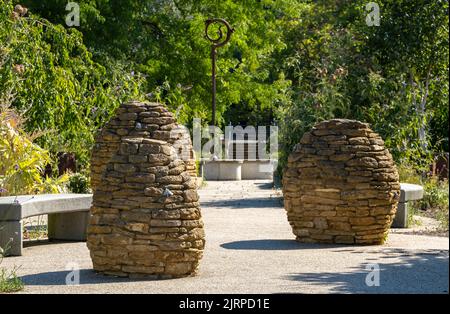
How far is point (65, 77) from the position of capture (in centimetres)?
1753

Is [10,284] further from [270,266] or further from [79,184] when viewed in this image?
[79,184]

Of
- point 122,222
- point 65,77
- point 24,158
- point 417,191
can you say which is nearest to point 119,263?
point 122,222

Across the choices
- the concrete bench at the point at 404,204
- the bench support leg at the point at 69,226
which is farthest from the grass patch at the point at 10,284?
the concrete bench at the point at 404,204

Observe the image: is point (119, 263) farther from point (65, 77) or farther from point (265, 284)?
point (65, 77)

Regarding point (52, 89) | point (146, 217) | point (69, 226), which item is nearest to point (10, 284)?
point (146, 217)

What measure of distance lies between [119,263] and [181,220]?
0.69m

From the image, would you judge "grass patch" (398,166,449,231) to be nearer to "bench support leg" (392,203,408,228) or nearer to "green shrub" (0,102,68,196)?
"bench support leg" (392,203,408,228)

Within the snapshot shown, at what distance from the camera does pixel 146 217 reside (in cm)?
844

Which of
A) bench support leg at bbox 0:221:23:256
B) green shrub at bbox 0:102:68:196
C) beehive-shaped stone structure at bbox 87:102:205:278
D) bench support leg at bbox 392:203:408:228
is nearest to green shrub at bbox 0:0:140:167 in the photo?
green shrub at bbox 0:102:68:196

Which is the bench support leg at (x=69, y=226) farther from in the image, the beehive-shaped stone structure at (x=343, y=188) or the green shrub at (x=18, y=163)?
the beehive-shaped stone structure at (x=343, y=188)

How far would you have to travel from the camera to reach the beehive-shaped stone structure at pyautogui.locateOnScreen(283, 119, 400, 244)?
36.7 ft

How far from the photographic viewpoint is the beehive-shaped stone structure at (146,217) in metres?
8.47

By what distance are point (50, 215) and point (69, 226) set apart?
31 cm

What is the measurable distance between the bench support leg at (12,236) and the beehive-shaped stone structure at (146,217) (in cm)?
183
